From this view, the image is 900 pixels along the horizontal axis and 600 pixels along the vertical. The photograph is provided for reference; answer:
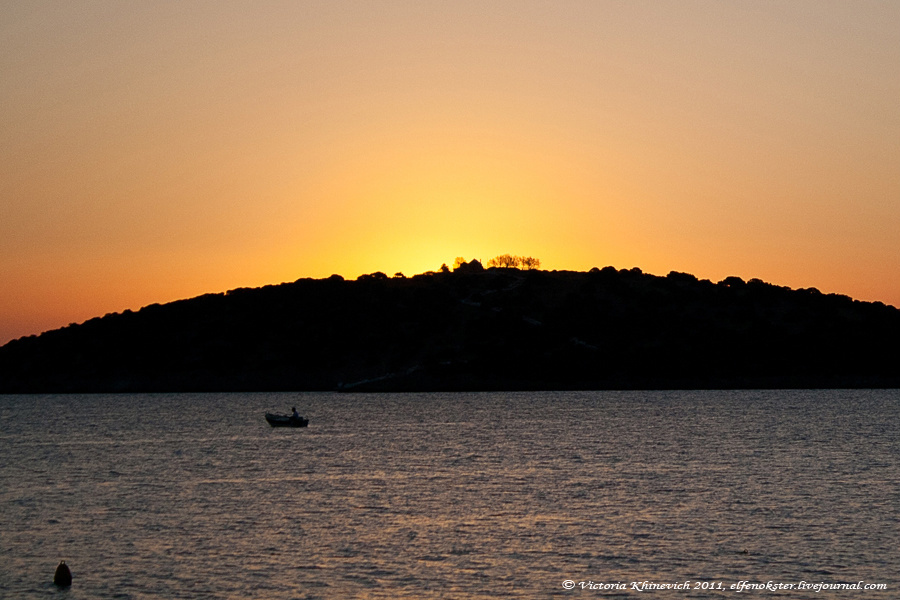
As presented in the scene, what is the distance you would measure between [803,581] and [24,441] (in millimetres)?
87731

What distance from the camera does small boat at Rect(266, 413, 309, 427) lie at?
111688 mm

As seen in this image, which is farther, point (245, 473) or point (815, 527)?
point (245, 473)

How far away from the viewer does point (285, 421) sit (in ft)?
370

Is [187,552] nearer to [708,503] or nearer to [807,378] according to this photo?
[708,503]

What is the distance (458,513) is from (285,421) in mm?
63870

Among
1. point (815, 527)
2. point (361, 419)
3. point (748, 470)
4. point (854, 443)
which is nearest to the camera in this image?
point (815, 527)

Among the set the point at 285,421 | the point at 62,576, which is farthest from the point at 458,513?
the point at 285,421

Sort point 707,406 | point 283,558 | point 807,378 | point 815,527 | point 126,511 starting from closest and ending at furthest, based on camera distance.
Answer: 1. point 283,558
2. point 815,527
3. point 126,511
4. point 707,406
5. point 807,378

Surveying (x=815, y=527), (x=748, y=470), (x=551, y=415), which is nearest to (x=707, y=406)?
(x=551, y=415)

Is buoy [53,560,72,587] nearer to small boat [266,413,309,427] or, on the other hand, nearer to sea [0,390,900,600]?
sea [0,390,900,600]

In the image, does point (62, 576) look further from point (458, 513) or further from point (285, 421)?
point (285, 421)

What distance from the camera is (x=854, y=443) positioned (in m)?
90.1

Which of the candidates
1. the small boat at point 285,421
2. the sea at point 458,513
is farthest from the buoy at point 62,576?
the small boat at point 285,421

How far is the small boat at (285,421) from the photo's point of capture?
112m
